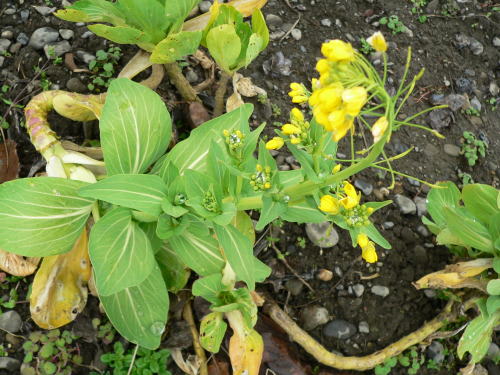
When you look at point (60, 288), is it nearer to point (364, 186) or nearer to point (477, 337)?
point (364, 186)

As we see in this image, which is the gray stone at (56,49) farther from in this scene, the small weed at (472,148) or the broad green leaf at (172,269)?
the small weed at (472,148)

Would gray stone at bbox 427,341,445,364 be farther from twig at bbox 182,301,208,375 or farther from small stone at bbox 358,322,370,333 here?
twig at bbox 182,301,208,375

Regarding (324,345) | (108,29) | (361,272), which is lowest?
(324,345)

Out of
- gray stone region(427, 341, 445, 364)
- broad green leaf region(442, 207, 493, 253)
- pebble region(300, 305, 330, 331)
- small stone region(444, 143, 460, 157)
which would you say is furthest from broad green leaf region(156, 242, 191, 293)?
small stone region(444, 143, 460, 157)

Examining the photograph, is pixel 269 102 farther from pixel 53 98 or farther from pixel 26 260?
pixel 26 260

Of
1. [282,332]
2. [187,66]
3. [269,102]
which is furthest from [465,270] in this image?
[187,66]

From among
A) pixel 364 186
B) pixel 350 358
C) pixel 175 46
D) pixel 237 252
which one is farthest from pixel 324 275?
pixel 175 46
